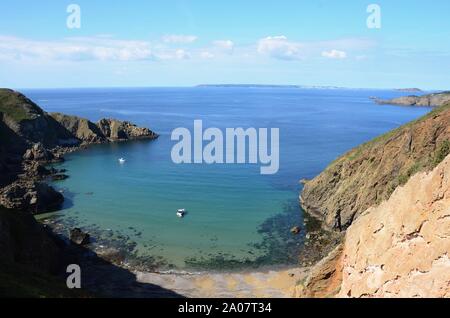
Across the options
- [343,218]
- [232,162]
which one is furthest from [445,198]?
[232,162]

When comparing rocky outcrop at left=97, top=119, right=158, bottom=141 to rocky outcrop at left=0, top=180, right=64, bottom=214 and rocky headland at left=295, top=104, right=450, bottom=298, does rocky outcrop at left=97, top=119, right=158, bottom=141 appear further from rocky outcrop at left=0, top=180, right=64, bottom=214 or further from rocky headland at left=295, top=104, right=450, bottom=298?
rocky headland at left=295, top=104, right=450, bottom=298

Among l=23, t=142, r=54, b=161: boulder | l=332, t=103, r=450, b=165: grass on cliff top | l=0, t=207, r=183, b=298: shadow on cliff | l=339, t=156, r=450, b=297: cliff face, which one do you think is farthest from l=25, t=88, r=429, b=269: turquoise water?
l=339, t=156, r=450, b=297: cliff face

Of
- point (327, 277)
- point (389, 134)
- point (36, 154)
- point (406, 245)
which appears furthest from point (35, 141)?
point (406, 245)

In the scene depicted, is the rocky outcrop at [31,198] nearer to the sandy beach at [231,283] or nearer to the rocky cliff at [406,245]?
the sandy beach at [231,283]

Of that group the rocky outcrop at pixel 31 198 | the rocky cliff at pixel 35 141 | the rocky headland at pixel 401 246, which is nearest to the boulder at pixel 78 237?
the rocky outcrop at pixel 31 198
